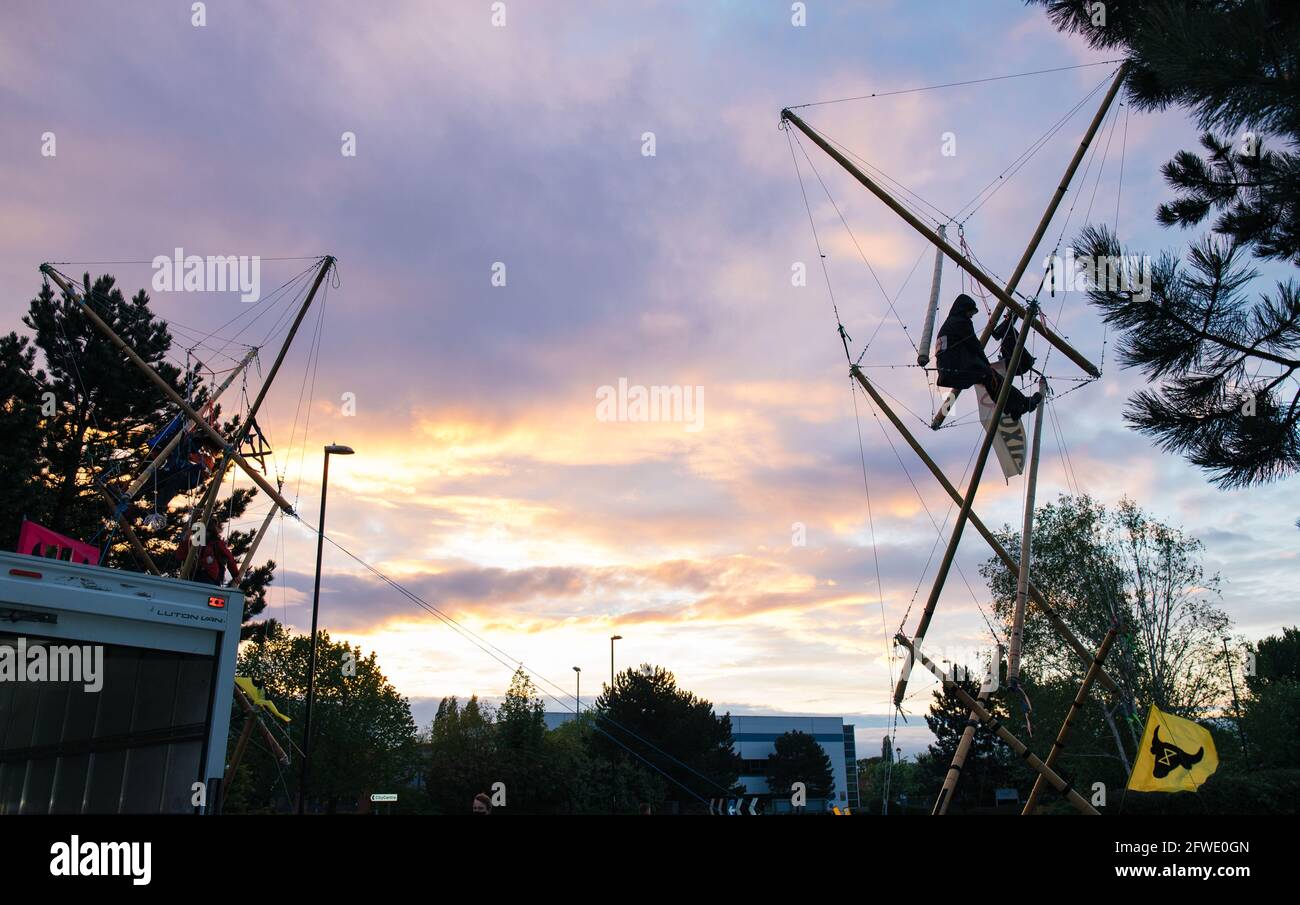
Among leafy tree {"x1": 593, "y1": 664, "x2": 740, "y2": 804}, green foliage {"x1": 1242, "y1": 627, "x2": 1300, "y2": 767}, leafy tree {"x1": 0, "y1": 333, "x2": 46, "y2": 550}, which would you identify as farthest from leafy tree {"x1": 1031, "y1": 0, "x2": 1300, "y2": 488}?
leafy tree {"x1": 593, "y1": 664, "x2": 740, "y2": 804}

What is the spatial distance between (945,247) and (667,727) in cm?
5903

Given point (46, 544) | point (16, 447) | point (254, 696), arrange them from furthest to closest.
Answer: point (16, 447)
point (254, 696)
point (46, 544)

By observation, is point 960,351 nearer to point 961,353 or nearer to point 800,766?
point 961,353

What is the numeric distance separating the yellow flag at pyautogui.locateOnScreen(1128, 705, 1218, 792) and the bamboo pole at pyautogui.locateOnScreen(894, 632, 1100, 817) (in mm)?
1122

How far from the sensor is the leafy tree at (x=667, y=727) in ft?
227

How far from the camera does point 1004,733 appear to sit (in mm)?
15984

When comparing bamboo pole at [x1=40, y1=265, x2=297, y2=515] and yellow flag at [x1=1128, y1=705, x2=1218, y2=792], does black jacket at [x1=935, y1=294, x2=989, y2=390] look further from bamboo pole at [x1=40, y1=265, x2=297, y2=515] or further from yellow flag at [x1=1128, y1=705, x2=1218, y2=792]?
bamboo pole at [x1=40, y1=265, x2=297, y2=515]

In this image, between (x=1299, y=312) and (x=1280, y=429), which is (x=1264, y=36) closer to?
(x=1299, y=312)

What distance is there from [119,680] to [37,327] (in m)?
32.1

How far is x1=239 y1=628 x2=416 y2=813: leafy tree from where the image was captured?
67.6m

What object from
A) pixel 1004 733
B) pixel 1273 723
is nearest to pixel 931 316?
pixel 1004 733

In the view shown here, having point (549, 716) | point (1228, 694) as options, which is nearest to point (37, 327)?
point (1228, 694)
